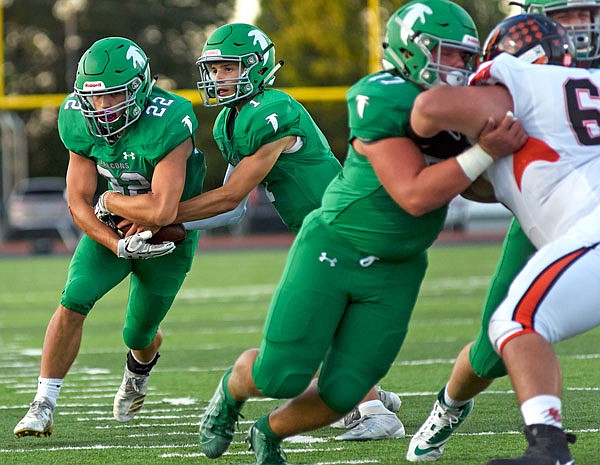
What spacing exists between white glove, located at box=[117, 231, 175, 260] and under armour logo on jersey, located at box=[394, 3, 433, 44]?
144 centimetres

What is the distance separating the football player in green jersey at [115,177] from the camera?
443cm

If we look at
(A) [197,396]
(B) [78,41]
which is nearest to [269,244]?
(B) [78,41]

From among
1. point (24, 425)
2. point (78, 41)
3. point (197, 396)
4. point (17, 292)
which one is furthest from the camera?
point (78, 41)

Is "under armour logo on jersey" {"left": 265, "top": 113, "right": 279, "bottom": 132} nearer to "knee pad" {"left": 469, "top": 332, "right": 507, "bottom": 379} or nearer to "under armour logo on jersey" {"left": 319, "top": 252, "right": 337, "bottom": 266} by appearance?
"under armour logo on jersey" {"left": 319, "top": 252, "right": 337, "bottom": 266}

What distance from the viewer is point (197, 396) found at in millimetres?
5570

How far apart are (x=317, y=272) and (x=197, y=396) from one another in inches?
88.3

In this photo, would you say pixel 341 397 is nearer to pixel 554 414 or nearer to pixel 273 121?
pixel 554 414

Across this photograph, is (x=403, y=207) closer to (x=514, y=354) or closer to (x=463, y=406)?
(x=514, y=354)

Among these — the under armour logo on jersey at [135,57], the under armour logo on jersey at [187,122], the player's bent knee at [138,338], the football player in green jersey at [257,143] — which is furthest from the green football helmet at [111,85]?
the player's bent knee at [138,338]

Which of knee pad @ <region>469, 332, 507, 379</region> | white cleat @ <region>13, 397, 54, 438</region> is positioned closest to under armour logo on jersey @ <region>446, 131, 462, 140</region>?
knee pad @ <region>469, 332, 507, 379</region>

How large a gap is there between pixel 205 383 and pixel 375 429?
71.2 inches

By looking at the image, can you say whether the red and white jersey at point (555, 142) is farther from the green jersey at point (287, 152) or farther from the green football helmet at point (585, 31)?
the green jersey at point (287, 152)

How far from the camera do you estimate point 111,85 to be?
4406 mm

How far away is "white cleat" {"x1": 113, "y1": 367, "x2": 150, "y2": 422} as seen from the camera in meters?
4.93
